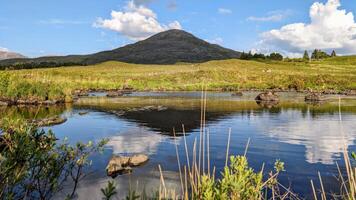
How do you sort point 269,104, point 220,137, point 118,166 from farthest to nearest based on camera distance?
point 269,104, point 220,137, point 118,166

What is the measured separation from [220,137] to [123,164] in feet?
31.7

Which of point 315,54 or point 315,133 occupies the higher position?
point 315,54

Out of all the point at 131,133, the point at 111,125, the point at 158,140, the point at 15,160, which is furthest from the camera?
the point at 111,125

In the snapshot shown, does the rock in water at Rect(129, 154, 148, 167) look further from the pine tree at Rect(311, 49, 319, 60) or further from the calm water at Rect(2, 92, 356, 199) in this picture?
the pine tree at Rect(311, 49, 319, 60)

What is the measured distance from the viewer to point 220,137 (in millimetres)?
26172

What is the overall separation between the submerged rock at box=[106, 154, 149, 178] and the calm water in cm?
32

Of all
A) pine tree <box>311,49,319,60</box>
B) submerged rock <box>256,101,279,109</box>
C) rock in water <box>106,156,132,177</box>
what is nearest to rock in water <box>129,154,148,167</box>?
rock in water <box>106,156,132,177</box>

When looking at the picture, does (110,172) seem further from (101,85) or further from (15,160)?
(101,85)

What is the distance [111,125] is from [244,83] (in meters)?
64.5

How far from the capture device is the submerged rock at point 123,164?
17.1 metres

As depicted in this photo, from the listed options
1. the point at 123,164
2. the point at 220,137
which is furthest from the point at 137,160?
the point at 220,137

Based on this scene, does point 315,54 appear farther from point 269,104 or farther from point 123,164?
point 123,164

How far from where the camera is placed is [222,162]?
1920 centimetres

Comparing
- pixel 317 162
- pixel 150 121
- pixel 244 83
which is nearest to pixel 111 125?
pixel 150 121
